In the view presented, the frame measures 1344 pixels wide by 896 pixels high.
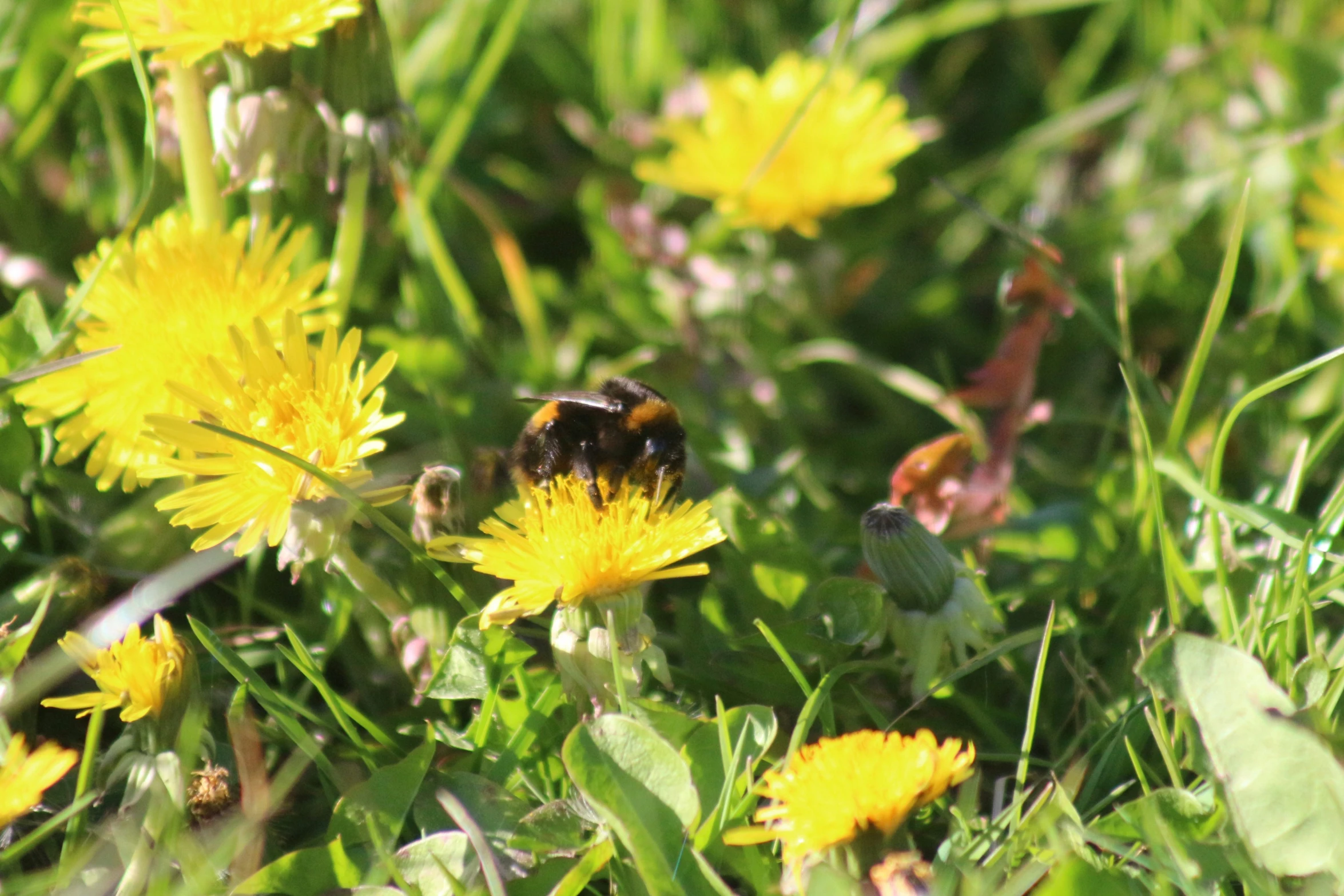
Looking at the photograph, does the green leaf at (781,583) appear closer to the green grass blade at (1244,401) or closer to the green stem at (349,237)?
the green grass blade at (1244,401)

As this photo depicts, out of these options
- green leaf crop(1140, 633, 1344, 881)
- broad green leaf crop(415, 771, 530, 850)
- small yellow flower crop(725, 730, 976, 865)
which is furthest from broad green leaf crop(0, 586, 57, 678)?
green leaf crop(1140, 633, 1344, 881)

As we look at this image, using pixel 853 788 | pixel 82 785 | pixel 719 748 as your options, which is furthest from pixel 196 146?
pixel 853 788

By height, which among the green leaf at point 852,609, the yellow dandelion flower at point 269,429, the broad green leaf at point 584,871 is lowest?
the broad green leaf at point 584,871

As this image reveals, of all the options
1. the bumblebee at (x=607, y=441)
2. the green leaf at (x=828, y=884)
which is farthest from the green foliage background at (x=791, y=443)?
the bumblebee at (x=607, y=441)

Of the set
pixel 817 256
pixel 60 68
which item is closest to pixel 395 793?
pixel 817 256

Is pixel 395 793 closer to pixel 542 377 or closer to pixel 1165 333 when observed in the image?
pixel 542 377

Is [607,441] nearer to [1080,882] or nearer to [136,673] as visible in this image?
[136,673]
